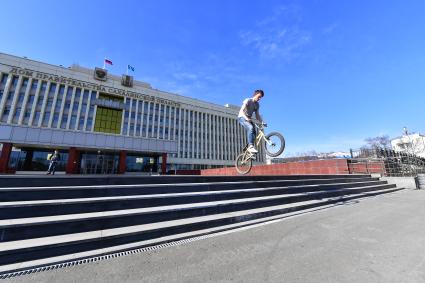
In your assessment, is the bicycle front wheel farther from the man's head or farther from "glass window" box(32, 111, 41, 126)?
"glass window" box(32, 111, 41, 126)

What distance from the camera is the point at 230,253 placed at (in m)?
2.44

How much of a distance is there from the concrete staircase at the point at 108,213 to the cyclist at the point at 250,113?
2.26 metres

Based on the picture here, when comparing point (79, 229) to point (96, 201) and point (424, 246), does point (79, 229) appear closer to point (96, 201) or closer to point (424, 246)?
point (96, 201)

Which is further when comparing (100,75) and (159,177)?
(100,75)

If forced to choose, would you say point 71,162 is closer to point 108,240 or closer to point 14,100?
point 108,240

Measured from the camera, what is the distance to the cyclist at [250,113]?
658cm

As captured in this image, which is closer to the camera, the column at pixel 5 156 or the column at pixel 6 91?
the column at pixel 5 156

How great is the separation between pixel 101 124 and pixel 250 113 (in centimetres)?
4729

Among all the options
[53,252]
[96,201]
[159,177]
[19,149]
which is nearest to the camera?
[53,252]

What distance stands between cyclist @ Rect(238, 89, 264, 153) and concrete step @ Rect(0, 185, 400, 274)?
313 cm

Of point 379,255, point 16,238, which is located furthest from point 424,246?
point 16,238

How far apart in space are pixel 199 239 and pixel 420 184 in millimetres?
14554

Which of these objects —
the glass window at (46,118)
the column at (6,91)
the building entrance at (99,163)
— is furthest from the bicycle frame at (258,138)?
the column at (6,91)

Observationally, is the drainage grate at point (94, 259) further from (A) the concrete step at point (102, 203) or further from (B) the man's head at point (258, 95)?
(B) the man's head at point (258, 95)
